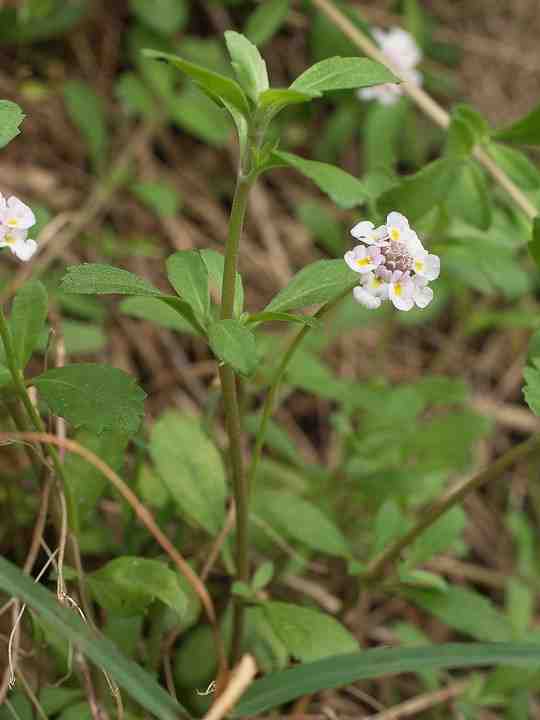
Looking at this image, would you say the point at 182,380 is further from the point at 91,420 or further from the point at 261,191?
the point at 91,420

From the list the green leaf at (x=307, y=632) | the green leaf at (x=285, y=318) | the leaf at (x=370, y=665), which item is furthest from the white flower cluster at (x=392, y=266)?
the green leaf at (x=307, y=632)

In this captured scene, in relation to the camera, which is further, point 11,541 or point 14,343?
point 11,541

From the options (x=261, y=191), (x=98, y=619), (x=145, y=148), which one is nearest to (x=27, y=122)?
(x=145, y=148)

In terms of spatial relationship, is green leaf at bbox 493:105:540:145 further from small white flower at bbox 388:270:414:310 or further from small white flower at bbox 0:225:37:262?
small white flower at bbox 0:225:37:262

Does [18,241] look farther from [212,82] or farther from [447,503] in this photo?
[447,503]

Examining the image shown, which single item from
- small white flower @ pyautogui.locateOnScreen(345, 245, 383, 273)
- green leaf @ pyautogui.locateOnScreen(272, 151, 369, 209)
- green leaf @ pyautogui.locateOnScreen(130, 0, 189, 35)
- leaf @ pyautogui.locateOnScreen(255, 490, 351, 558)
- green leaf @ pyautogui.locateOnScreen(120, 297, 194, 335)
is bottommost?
leaf @ pyautogui.locateOnScreen(255, 490, 351, 558)

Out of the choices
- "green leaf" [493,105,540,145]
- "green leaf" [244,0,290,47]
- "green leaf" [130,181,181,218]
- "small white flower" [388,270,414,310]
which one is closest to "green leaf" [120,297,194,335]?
"small white flower" [388,270,414,310]
